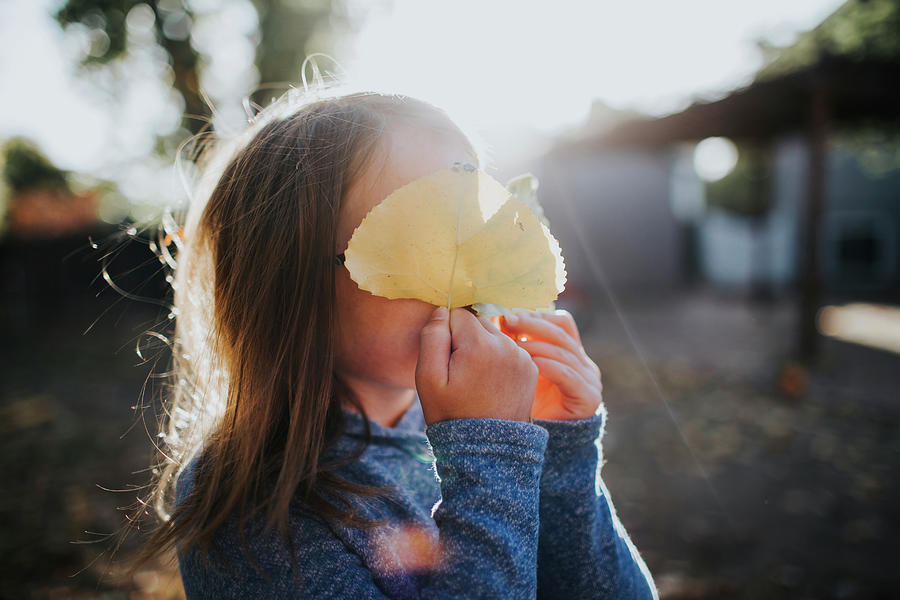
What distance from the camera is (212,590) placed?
0.91 meters

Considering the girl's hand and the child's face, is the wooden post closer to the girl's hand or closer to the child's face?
the girl's hand

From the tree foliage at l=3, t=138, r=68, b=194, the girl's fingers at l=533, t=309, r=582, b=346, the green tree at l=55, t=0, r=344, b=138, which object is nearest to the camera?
the girl's fingers at l=533, t=309, r=582, b=346

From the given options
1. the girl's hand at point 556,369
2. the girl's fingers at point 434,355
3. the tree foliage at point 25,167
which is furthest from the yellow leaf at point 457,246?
the tree foliage at point 25,167

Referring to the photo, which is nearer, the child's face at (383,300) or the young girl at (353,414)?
the young girl at (353,414)

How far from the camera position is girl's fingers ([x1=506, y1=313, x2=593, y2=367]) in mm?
1082

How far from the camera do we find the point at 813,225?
5.64 metres

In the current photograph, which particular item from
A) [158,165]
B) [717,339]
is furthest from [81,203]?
[717,339]

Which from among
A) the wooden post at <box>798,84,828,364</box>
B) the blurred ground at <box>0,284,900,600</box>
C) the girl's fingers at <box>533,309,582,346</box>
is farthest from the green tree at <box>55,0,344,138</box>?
the girl's fingers at <box>533,309,582,346</box>

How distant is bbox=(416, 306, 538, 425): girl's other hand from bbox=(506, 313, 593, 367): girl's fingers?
0.45 ft

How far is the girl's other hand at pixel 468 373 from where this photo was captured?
89 centimetres

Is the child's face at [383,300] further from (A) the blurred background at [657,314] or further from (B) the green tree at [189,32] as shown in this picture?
Answer: (B) the green tree at [189,32]

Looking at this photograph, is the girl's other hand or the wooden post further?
the wooden post

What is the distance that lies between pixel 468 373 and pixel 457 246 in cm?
22

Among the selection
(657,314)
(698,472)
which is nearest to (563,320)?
(698,472)
